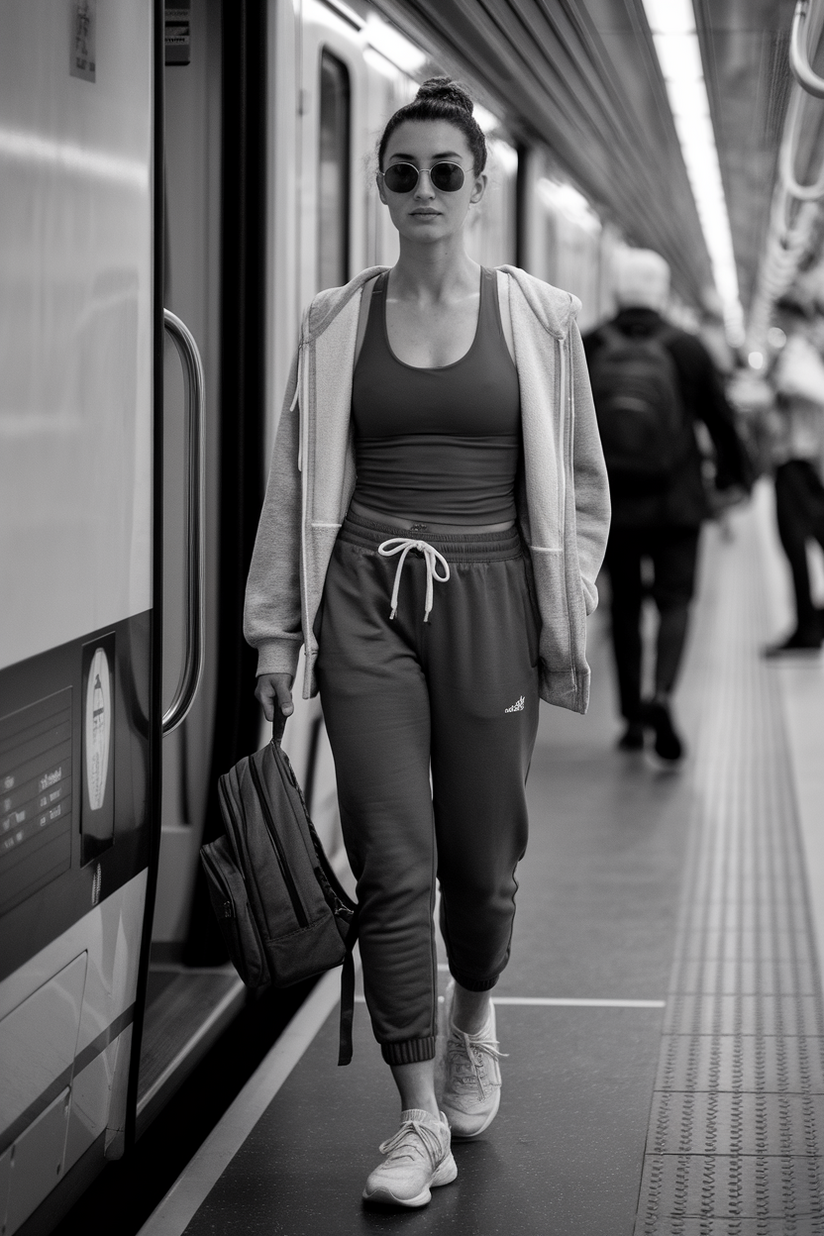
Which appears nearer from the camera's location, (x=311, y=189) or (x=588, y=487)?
(x=588, y=487)

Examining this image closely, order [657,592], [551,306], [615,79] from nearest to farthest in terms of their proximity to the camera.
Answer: [551,306] < [615,79] < [657,592]

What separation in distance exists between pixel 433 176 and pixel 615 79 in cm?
376

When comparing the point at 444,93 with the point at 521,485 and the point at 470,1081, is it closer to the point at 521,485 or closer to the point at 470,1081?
the point at 521,485

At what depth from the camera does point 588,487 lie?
2811 millimetres

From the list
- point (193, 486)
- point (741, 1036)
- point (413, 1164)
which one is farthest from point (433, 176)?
point (741, 1036)

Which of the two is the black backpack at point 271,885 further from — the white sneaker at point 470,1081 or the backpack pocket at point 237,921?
the white sneaker at point 470,1081

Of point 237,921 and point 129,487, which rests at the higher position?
point 129,487

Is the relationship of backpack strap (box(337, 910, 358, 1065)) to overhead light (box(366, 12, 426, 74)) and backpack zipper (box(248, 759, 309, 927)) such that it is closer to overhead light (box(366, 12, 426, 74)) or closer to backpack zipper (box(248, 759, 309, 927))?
backpack zipper (box(248, 759, 309, 927))

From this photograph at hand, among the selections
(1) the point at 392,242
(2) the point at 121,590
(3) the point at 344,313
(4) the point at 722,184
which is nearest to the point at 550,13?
(1) the point at 392,242

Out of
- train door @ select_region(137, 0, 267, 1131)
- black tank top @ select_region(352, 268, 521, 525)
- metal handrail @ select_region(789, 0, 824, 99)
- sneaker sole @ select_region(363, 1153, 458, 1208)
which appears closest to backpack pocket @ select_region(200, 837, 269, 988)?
sneaker sole @ select_region(363, 1153, 458, 1208)

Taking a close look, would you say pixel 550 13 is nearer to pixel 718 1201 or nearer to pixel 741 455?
pixel 741 455

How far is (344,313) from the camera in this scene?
2697 mm

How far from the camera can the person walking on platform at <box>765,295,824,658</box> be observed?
8625mm

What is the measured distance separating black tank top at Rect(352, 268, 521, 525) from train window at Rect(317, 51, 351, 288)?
1395mm
